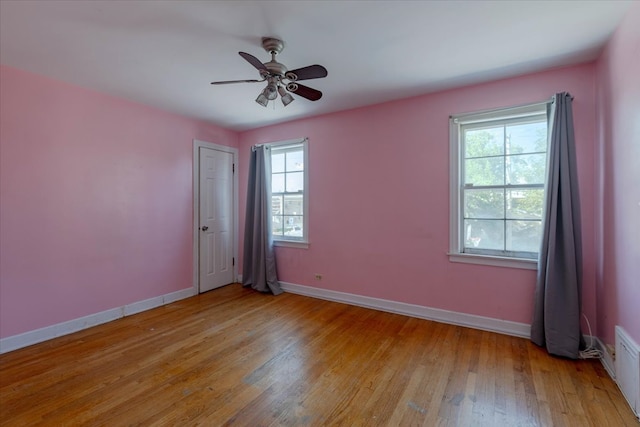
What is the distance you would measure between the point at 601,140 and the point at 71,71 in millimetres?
4529

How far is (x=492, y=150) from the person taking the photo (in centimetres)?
285

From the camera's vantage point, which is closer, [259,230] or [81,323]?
[81,323]

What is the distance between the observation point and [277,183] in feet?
14.3

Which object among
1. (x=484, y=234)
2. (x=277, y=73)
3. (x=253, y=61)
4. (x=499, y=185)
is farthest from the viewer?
(x=484, y=234)

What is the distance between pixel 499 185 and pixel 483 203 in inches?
8.7

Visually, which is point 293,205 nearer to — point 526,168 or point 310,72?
point 310,72

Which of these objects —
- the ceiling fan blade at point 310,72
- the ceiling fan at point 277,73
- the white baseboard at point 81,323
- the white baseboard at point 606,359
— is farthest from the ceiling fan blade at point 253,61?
the white baseboard at point 606,359

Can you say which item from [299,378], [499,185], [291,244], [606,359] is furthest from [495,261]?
[291,244]

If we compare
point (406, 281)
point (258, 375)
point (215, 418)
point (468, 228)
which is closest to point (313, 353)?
point (258, 375)

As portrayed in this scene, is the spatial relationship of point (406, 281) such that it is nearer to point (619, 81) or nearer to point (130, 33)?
point (619, 81)

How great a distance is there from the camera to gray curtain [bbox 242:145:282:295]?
13.5 ft

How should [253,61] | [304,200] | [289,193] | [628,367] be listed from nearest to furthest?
[628,367]
[253,61]
[304,200]
[289,193]

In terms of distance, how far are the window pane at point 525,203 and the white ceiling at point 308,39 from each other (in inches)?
43.0

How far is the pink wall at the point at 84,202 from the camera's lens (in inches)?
99.7
